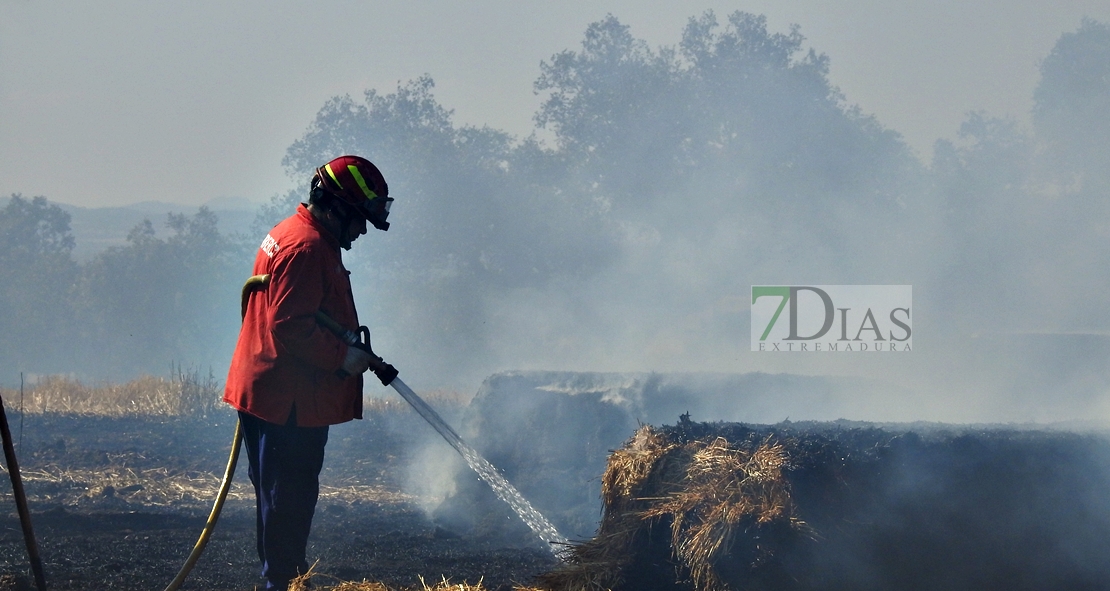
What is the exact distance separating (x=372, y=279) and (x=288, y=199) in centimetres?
437

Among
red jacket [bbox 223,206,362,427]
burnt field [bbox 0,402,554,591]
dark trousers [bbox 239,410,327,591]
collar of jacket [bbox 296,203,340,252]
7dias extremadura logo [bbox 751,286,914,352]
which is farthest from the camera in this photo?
7dias extremadura logo [bbox 751,286,914,352]

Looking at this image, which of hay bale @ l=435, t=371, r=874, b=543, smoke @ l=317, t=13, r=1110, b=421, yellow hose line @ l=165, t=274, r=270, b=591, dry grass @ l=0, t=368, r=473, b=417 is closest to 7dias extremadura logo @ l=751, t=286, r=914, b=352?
smoke @ l=317, t=13, r=1110, b=421

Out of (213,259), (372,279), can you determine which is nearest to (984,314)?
(372,279)

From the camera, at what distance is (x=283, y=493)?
16.2ft

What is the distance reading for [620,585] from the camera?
17.5 ft

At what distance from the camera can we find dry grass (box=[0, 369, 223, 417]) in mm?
18141

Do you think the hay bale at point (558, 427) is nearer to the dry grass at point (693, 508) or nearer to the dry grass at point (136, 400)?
the dry grass at point (693, 508)

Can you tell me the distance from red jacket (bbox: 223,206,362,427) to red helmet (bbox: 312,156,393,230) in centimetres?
18

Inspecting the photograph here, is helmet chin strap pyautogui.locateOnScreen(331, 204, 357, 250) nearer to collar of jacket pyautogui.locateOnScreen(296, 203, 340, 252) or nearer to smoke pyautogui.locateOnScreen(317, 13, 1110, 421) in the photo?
collar of jacket pyautogui.locateOnScreen(296, 203, 340, 252)

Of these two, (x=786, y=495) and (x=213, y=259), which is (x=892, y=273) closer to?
(x=786, y=495)

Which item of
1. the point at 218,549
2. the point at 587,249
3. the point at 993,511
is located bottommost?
the point at 218,549

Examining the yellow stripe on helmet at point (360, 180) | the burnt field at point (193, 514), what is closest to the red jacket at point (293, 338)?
the yellow stripe on helmet at point (360, 180)

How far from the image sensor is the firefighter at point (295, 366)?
484 cm

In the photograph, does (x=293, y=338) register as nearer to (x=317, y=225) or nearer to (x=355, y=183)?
(x=317, y=225)
